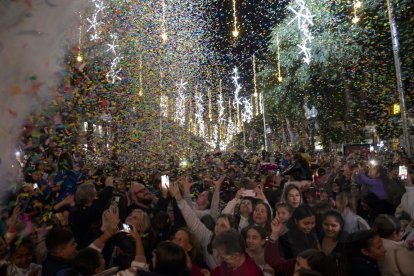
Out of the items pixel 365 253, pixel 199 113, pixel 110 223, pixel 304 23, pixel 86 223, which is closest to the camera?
pixel 365 253

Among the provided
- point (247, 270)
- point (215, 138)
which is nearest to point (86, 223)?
point (247, 270)

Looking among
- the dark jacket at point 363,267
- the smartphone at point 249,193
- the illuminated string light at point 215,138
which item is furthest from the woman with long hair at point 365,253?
the illuminated string light at point 215,138

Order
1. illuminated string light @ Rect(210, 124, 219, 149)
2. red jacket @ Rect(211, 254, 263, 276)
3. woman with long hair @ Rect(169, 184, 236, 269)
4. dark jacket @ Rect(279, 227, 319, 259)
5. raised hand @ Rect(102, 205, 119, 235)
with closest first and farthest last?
red jacket @ Rect(211, 254, 263, 276) → raised hand @ Rect(102, 205, 119, 235) → dark jacket @ Rect(279, 227, 319, 259) → woman with long hair @ Rect(169, 184, 236, 269) → illuminated string light @ Rect(210, 124, 219, 149)

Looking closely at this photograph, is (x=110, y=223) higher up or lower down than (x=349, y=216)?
higher up

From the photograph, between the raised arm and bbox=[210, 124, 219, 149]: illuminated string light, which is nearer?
the raised arm

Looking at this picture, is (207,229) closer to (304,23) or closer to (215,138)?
(304,23)

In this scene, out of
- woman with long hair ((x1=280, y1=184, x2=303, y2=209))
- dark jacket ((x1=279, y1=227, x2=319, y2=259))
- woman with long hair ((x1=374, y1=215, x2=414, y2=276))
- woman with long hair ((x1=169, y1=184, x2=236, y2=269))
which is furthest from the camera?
woman with long hair ((x1=280, y1=184, x2=303, y2=209))

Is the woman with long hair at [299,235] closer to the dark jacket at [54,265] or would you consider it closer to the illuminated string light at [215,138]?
the dark jacket at [54,265]

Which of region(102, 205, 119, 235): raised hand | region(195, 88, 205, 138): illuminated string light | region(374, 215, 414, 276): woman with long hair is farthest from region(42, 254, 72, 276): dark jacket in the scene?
region(195, 88, 205, 138): illuminated string light

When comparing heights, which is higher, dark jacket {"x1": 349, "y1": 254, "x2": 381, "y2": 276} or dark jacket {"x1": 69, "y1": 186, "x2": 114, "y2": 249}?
dark jacket {"x1": 69, "y1": 186, "x2": 114, "y2": 249}

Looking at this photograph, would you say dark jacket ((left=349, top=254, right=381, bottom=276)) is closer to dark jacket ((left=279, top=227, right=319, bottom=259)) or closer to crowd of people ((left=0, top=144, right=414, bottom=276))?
crowd of people ((left=0, top=144, right=414, bottom=276))

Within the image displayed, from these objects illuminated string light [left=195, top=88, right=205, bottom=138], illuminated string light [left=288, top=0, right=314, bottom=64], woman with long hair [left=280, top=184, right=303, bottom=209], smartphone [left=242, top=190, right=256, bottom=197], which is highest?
illuminated string light [left=195, top=88, right=205, bottom=138]

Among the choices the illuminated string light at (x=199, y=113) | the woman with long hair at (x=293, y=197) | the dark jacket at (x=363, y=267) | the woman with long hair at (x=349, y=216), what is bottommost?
the dark jacket at (x=363, y=267)

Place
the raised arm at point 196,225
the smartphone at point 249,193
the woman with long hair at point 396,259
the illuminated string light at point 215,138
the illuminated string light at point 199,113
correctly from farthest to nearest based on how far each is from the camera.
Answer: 1. the illuminated string light at point 215,138
2. the illuminated string light at point 199,113
3. the smartphone at point 249,193
4. the raised arm at point 196,225
5. the woman with long hair at point 396,259
